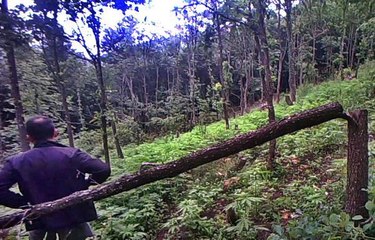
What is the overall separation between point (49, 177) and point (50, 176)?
11mm

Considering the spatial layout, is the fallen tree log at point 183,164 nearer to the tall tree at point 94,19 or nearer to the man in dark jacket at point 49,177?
the man in dark jacket at point 49,177

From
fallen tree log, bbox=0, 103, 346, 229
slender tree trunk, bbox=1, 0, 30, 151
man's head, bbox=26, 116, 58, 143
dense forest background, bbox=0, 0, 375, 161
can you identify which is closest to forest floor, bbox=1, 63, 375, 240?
fallen tree log, bbox=0, 103, 346, 229

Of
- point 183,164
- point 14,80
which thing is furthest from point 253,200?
point 14,80

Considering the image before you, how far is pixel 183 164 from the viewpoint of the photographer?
8.68ft

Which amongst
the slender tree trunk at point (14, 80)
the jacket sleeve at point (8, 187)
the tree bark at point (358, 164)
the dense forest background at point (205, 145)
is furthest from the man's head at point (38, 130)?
the slender tree trunk at point (14, 80)

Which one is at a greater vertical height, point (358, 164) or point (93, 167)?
point (93, 167)

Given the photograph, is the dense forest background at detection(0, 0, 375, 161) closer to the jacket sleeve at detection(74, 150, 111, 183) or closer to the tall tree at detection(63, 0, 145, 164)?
the tall tree at detection(63, 0, 145, 164)

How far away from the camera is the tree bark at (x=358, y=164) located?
9.57 feet

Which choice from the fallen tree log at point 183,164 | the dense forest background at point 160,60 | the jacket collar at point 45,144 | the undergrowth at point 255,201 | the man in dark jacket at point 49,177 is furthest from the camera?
the dense forest background at point 160,60

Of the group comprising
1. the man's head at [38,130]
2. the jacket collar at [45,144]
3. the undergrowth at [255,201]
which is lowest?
the undergrowth at [255,201]

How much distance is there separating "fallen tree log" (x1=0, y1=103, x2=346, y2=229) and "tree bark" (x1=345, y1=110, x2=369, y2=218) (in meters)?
0.19

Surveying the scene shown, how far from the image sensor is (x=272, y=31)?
2795 centimetres

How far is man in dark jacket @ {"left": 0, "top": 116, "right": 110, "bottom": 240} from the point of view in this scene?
237 centimetres

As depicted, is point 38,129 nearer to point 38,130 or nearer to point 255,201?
point 38,130
